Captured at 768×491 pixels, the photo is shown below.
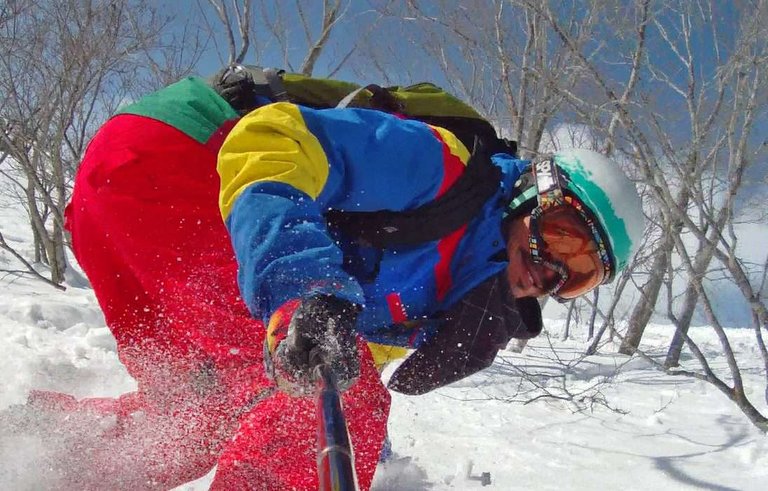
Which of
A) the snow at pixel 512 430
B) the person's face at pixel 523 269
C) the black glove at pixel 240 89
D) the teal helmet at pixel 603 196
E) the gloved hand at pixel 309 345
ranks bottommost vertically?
the snow at pixel 512 430

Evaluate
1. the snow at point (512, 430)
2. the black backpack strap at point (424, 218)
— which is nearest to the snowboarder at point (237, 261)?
the black backpack strap at point (424, 218)

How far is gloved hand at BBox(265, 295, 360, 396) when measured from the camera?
2.96 feet

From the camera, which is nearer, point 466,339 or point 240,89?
point 466,339

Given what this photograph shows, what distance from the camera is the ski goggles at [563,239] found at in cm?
173

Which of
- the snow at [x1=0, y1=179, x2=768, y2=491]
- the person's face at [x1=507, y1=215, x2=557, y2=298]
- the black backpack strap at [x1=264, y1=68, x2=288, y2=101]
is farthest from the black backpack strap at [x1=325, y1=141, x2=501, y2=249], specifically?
the snow at [x1=0, y1=179, x2=768, y2=491]

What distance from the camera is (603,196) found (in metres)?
1.81

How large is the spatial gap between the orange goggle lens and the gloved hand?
946mm

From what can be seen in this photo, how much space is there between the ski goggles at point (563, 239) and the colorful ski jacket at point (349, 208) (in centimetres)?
10

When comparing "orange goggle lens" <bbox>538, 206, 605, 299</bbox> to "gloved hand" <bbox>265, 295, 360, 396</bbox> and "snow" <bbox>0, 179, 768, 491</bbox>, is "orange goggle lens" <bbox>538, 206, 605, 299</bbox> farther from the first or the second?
"gloved hand" <bbox>265, 295, 360, 396</bbox>

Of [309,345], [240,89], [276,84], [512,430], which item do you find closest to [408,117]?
[276,84]

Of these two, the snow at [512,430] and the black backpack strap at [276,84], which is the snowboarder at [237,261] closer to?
the black backpack strap at [276,84]

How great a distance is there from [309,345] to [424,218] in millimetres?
652

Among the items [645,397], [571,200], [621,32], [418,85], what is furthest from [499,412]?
[621,32]

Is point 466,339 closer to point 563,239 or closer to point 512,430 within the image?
point 563,239
